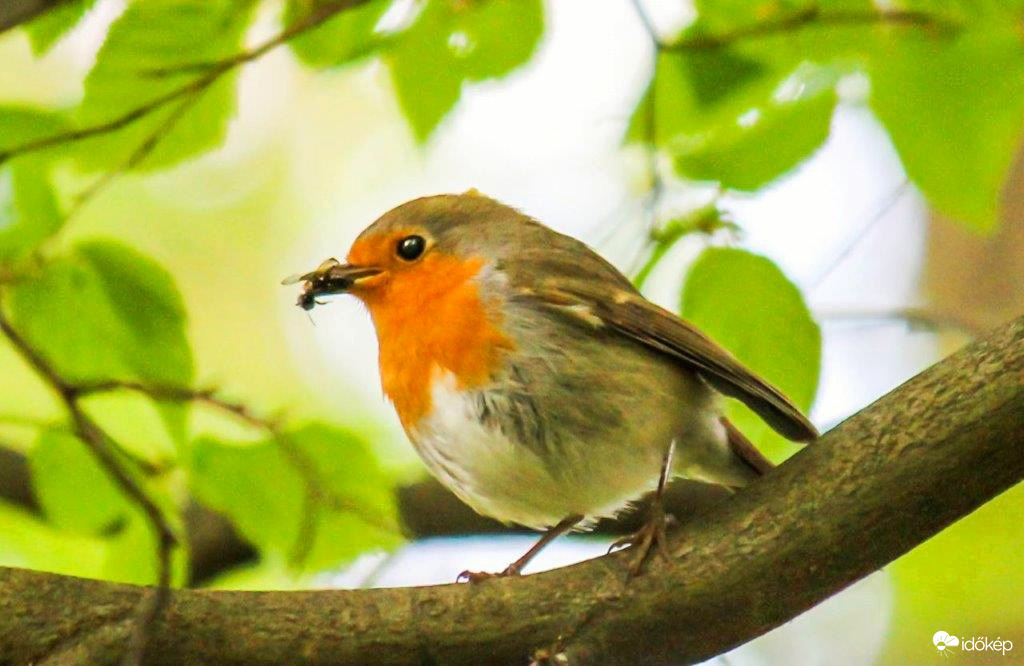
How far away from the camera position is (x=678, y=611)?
295cm

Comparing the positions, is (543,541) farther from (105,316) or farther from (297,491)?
(105,316)

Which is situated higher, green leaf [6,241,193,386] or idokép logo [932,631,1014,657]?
green leaf [6,241,193,386]

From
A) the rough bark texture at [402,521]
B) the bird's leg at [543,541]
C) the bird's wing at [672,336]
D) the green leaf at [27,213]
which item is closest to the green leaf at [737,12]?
the bird's wing at [672,336]

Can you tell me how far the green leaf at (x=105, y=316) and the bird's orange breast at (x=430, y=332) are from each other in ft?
2.05

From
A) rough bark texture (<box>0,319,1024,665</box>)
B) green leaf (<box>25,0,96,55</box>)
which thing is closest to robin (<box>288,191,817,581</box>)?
rough bark texture (<box>0,319,1024,665</box>)

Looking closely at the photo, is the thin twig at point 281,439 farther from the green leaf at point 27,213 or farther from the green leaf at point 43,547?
the green leaf at point 43,547

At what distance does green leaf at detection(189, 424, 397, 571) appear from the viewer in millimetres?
3602

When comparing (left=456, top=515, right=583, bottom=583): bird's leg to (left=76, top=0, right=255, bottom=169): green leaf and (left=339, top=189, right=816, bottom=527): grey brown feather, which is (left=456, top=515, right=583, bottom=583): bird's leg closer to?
(left=339, top=189, right=816, bottom=527): grey brown feather

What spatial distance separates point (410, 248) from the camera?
13.3 ft

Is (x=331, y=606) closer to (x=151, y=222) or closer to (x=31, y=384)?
(x=31, y=384)

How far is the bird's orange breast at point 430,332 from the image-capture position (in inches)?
141

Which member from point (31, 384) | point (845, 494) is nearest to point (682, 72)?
point (845, 494)

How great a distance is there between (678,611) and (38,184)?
6.56 feet

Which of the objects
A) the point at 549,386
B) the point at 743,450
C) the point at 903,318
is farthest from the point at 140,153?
the point at 903,318
